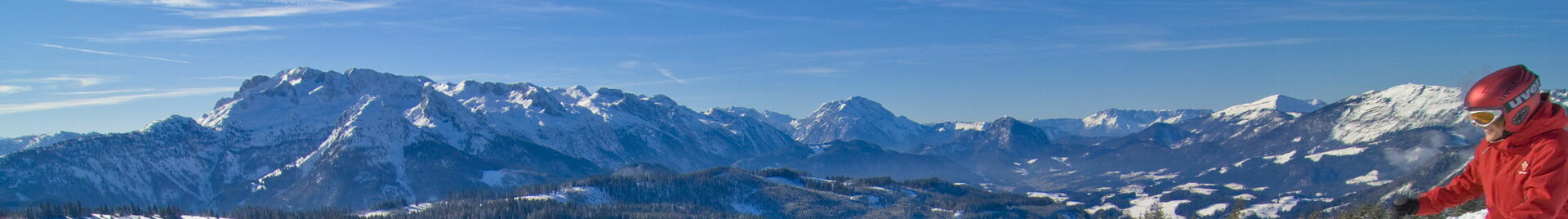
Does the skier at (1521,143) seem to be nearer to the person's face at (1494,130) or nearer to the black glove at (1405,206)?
the person's face at (1494,130)

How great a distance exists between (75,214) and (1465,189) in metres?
240

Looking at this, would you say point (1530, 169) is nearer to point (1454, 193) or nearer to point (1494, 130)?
point (1494, 130)

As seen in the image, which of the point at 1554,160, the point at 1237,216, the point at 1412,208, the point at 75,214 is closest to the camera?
the point at 1554,160

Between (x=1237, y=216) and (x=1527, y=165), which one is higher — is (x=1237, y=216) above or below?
below

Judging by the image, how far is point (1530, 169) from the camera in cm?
1177

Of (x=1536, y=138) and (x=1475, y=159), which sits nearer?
(x=1536, y=138)

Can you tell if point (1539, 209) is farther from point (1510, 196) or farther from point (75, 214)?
point (75, 214)

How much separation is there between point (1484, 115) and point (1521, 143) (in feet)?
1.94

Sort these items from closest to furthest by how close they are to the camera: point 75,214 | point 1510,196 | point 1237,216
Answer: point 1510,196, point 1237,216, point 75,214

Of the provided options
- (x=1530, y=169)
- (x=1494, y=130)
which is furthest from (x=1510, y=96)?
(x=1530, y=169)

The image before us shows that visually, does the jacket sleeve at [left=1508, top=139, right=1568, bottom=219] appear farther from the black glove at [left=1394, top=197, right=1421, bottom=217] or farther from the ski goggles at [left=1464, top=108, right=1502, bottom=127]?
the black glove at [left=1394, top=197, right=1421, bottom=217]

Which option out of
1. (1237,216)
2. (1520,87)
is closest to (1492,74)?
(1520,87)

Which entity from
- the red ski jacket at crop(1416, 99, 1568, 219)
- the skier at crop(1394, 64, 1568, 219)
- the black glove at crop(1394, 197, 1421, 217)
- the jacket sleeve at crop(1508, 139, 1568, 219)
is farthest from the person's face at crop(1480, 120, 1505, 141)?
the black glove at crop(1394, 197, 1421, 217)

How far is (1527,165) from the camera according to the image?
11.8 meters
